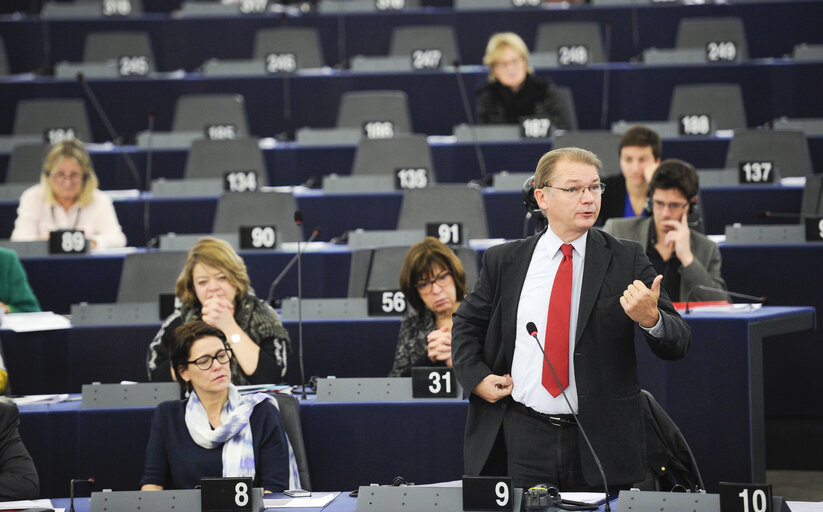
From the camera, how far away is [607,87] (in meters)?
6.78

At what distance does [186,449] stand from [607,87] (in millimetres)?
4283

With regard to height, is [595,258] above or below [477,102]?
below

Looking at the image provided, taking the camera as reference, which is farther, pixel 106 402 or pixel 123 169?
pixel 123 169

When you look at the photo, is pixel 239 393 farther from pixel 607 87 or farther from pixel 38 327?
pixel 607 87

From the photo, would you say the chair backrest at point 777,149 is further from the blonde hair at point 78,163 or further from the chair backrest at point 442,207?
the blonde hair at point 78,163

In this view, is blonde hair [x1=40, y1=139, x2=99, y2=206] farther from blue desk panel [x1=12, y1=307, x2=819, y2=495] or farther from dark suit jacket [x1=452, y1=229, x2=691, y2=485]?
dark suit jacket [x1=452, y1=229, x2=691, y2=485]

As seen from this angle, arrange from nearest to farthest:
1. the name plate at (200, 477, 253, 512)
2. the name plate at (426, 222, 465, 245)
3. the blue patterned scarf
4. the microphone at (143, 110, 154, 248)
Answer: the name plate at (200, 477, 253, 512) → the blue patterned scarf → the name plate at (426, 222, 465, 245) → the microphone at (143, 110, 154, 248)

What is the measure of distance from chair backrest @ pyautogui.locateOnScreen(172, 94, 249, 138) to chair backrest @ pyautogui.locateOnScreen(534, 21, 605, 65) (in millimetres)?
1807

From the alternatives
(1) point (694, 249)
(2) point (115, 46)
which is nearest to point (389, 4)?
(2) point (115, 46)

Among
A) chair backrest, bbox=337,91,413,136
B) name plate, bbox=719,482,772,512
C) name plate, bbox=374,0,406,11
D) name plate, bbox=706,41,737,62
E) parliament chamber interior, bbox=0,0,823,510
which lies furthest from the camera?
name plate, bbox=374,0,406,11

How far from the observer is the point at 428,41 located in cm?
715

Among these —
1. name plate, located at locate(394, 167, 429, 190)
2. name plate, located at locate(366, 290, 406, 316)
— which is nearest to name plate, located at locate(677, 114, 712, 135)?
name plate, located at locate(394, 167, 429, 190)

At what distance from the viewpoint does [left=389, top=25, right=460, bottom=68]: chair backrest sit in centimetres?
713

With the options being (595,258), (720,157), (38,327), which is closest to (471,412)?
(595,258)
